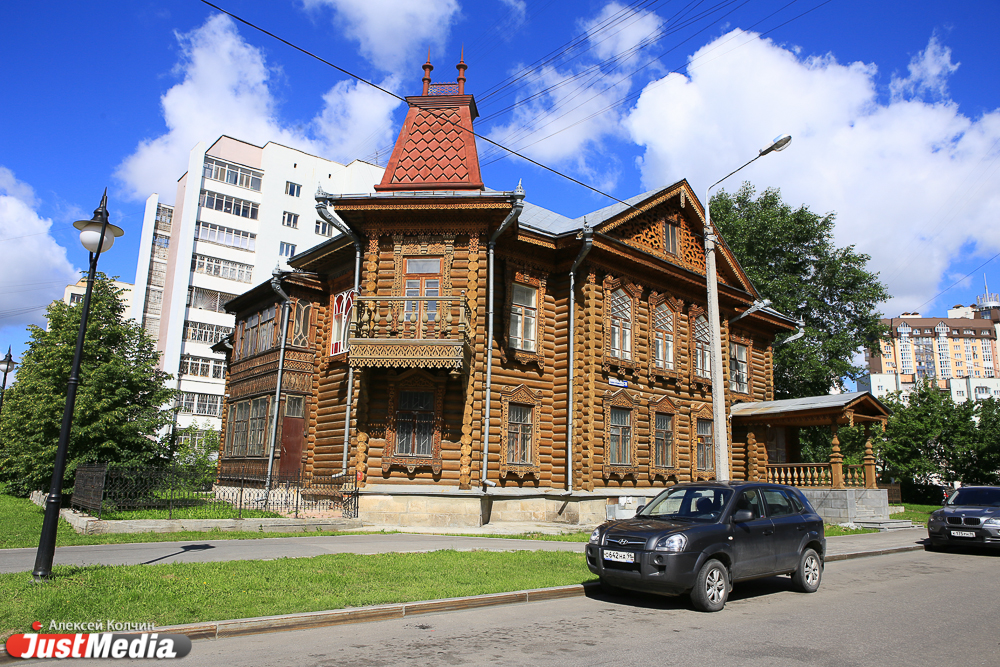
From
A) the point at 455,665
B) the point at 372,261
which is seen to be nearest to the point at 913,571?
the point at 455,665

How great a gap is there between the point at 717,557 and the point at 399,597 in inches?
170

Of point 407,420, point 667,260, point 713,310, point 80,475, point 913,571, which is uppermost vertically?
point 667,260

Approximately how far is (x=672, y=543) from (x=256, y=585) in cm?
543

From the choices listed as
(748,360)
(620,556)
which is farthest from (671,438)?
(620,556)

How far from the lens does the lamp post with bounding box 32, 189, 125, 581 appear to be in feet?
27.4

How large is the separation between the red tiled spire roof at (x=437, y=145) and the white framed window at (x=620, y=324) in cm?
631

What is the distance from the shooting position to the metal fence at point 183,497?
15.2 meters

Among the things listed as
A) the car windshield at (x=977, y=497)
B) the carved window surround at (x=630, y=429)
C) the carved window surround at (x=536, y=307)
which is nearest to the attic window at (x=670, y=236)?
the carved window surround at (x=536, y=307)

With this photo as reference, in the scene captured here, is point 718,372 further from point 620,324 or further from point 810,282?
point 810,282

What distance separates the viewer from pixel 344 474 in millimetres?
18812

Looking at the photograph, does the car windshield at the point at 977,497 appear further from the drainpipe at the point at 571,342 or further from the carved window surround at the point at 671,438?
the drainpipe at the point at 571,342

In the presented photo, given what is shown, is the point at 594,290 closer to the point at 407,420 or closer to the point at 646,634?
the point at 407,420

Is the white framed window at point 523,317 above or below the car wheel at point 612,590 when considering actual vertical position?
above

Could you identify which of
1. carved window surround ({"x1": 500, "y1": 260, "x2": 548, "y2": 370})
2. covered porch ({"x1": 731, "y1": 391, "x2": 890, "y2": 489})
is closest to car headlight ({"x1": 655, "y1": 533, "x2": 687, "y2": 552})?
carved window surround ({"x1": 500, "y1": 260, "x2": 548, "y2": 370})
